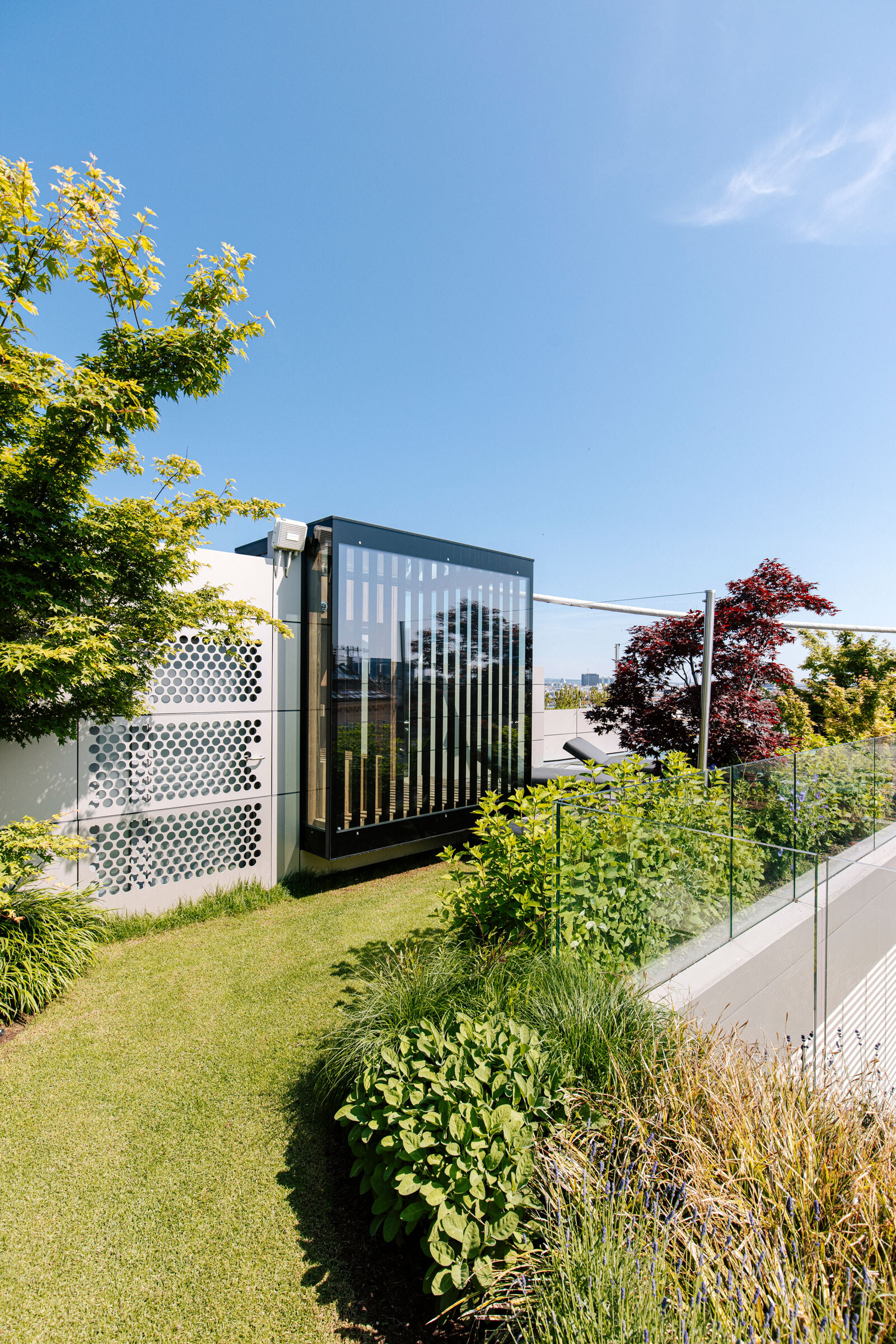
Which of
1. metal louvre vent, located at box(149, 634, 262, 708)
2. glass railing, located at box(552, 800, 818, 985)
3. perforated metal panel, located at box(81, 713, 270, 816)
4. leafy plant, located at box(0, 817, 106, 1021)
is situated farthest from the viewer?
metal louvre vent, located at box(149, 634, 262, 708)

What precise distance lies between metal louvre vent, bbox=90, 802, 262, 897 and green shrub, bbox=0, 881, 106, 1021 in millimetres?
552

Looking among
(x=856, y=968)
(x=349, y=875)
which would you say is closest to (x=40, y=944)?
(x=349, y=875)

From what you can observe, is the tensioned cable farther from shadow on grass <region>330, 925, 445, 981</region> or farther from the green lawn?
the green lawn

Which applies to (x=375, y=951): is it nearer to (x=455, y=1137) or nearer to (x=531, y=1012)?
(x=531, y=1012)

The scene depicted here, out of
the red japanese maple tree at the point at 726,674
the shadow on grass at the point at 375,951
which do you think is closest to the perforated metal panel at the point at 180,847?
the shadow on grass at the point at 375,951

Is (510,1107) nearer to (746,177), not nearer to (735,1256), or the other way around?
(735,1256)

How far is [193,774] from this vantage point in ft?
18.8

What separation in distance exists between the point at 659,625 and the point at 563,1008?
7.69m

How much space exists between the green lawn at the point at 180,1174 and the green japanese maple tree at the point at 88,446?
7.51 feet

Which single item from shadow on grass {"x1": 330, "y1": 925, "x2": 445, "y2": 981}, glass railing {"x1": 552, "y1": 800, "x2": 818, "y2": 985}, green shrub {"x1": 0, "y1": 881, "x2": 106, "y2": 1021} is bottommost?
shadow on grass {"x1": 330, "y1": 925, "x2": 445, "y2": 981}

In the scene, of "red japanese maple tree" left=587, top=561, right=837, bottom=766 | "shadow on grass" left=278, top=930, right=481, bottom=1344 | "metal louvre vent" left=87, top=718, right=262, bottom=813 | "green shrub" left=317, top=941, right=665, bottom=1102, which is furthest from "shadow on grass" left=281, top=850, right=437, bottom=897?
"red japanese maple tree" left=587, top=561, right=837, bottom=766

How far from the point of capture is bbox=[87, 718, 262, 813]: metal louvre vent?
513cm

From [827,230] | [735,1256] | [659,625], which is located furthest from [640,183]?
[735,1256]

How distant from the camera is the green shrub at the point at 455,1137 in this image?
1.88 metres
